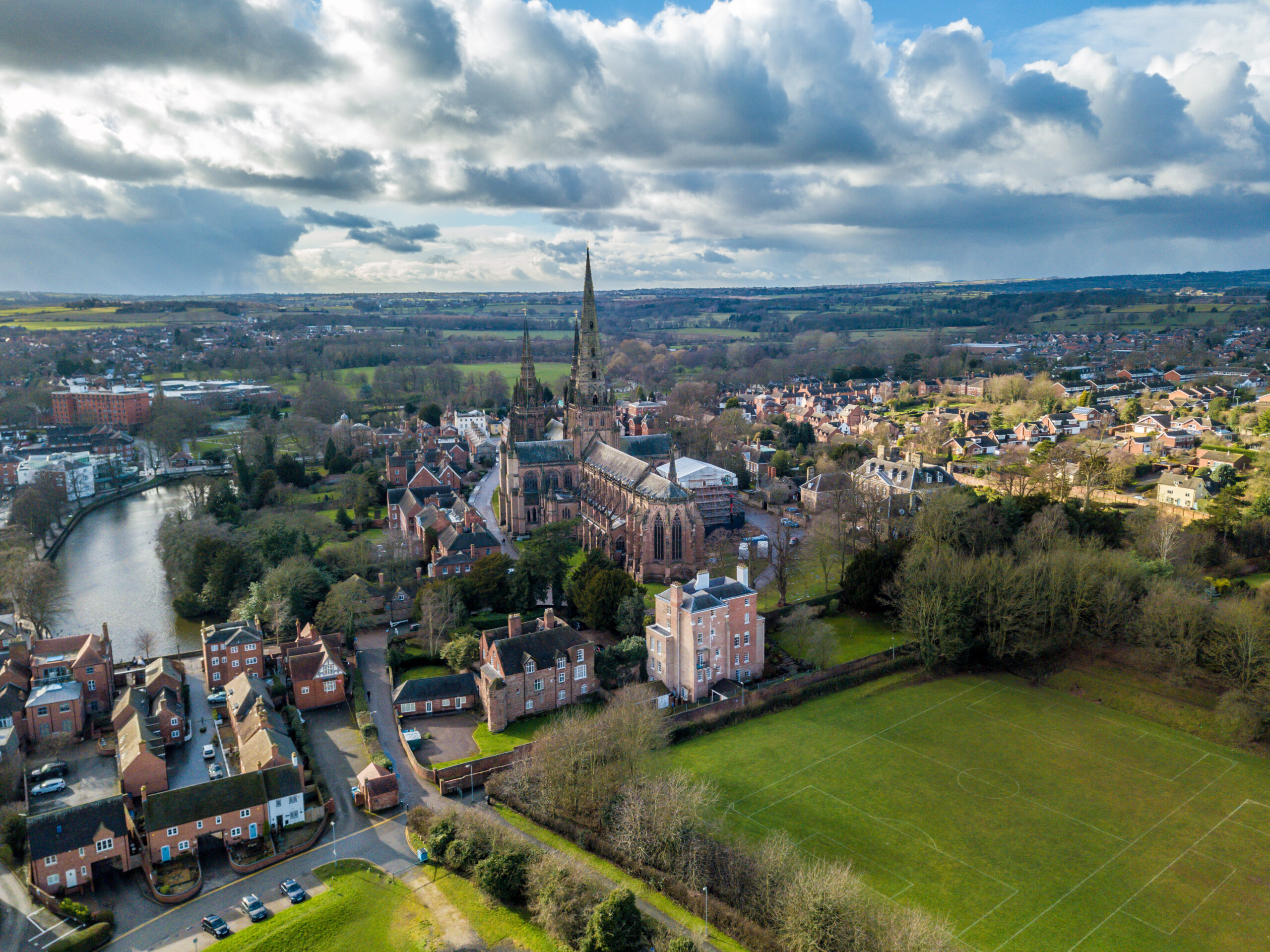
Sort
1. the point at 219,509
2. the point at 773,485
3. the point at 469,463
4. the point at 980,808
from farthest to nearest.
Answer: the point at 469,463 < the point at 773,485 < the point at 219,509 < the point at 980,808

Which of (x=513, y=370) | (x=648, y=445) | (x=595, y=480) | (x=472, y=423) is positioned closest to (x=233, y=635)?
(x=595, y=480)

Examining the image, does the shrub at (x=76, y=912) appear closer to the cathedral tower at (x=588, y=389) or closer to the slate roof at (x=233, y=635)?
the slate roof at (x=233, y=635)

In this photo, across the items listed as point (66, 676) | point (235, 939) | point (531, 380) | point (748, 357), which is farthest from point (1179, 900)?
point (748, 357)

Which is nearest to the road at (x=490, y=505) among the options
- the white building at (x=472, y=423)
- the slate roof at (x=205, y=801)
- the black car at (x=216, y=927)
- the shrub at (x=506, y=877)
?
the white building at (x=472, y=423)

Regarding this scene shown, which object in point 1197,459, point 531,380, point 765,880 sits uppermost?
point 531,380

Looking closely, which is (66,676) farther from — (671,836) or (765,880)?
(765,880)

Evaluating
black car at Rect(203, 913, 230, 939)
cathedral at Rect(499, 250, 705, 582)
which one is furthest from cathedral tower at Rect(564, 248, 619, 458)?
black car at Rect(203, 913, 230, 939)
